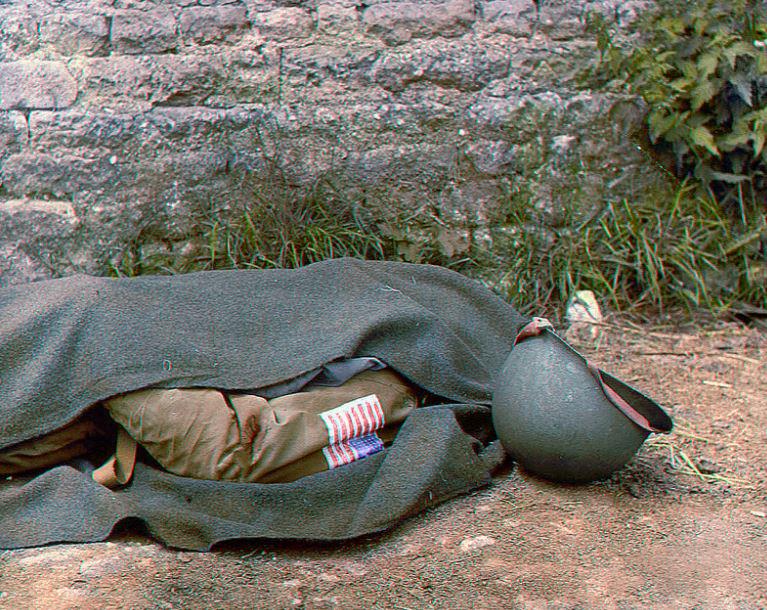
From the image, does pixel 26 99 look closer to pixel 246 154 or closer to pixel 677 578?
pixel 246 154

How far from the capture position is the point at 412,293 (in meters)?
2.60

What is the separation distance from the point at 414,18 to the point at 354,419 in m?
1.72

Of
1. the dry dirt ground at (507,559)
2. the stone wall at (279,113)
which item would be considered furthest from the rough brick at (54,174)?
the dry dirt ground at (507,559)

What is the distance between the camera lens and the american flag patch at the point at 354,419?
2115 millimetres

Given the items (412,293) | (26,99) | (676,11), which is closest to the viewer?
(412,293)

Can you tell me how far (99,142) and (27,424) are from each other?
1.33 m

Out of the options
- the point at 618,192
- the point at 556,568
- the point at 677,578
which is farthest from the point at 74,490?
the point at 618,192

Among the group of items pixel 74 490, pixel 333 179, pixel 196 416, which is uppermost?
pixel 333 179

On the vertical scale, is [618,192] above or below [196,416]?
above

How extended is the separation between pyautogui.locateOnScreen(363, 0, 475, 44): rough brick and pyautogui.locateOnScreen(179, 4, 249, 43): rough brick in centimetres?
46

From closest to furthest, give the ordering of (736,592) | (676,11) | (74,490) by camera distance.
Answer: (736,592) < (74,490) < (676,11)

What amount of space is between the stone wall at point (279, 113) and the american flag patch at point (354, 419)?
124 cm

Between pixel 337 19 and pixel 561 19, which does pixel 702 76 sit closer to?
pixel 561 19

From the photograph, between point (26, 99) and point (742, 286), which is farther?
point (742, 286)
